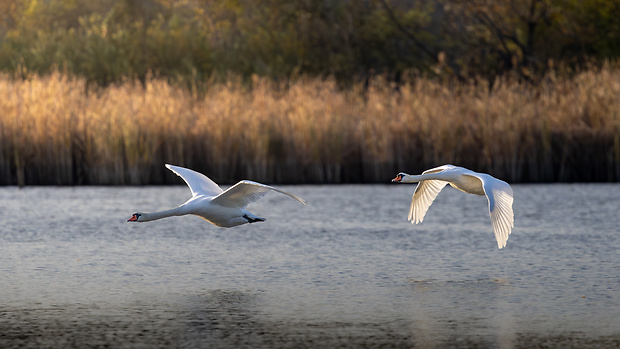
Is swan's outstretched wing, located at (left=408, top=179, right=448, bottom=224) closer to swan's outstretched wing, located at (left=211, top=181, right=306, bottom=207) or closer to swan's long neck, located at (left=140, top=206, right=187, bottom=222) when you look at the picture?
swan's outstretched wing, located at (left=211, top=181, right=306, bottom=207)

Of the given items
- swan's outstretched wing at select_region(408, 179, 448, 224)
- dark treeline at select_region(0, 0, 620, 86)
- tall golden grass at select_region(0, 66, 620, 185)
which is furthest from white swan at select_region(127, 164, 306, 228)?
dark treeline at select_region(0, 0, 620, 86)

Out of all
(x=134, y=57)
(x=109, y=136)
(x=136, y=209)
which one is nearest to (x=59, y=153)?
(x=109, y=136)

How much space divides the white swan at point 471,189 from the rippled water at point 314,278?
1.28 ft

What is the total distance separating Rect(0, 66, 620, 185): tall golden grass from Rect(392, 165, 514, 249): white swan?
6.32 meters

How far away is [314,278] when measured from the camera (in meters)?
7.95

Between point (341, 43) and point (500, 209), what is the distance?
68.2 feet

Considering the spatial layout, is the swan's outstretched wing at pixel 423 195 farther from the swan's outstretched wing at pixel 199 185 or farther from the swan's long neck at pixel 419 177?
the swan's outstretched wing at pixel 199 185

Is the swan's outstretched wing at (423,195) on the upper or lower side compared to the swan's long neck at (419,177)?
lower

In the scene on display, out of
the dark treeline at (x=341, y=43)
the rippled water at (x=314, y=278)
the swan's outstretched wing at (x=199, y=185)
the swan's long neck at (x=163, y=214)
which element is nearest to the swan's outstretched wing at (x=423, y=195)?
the rippled water at (x=314, y=278)

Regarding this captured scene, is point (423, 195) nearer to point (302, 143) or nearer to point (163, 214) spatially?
point (163, 214)

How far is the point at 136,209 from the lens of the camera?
13016mm

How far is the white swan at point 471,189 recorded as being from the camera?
25.9 ft

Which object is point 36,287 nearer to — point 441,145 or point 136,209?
point 136,209

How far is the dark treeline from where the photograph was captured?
26.7 m
